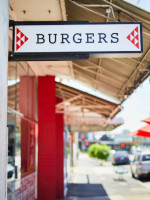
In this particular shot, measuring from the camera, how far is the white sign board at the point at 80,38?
157 inches

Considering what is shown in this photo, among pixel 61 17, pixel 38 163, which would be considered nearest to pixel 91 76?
pixel 38 163

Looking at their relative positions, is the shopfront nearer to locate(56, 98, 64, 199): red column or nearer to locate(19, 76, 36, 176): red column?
locate(19, 76, 36, 176): red column

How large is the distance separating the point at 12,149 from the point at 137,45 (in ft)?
13.1

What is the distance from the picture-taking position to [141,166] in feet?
60.3

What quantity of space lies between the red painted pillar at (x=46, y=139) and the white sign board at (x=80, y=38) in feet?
21.2

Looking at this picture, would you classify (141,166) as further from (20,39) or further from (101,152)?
(101,152)

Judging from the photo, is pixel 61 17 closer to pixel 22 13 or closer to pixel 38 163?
pixel 22 13

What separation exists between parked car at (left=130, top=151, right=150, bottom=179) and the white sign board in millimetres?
15406

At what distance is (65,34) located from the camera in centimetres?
403

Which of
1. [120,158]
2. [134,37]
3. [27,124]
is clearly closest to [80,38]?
[134,37]

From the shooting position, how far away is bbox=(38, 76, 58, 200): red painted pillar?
9922 mm

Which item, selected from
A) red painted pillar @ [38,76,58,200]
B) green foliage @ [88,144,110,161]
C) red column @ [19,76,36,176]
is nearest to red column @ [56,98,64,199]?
red painted pillar @ [38,76,58,200]

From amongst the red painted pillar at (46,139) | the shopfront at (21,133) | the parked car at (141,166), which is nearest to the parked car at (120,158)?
the parked car at (141,166)

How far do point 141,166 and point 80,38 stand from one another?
1562 cm
